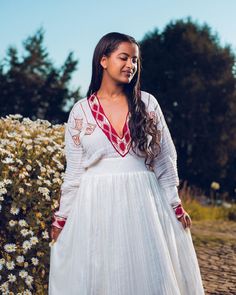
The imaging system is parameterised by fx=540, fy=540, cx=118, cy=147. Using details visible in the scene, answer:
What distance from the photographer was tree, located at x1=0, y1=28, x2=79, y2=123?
86.0 ft

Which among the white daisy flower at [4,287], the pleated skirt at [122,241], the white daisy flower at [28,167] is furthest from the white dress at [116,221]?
the white daisy flower at [28,167]

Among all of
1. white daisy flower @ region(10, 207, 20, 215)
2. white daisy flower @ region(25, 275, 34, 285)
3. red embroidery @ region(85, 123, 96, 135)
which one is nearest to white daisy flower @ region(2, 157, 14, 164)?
white daisy flower @ region(10, 207, 20, 215)

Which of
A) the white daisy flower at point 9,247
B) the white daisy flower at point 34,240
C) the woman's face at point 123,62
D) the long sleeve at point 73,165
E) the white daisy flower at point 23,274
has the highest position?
the woman's face at point 123,62

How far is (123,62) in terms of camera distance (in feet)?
9.41

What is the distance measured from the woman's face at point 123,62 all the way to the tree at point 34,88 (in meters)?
22.7

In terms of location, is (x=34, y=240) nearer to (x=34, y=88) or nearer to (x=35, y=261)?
(x=35, y=261)

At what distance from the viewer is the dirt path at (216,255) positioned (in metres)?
5.70

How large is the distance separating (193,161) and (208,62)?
16.4 ft

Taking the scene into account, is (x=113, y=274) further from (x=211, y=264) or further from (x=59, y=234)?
(x=211, y=264)

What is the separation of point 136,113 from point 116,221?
58cm

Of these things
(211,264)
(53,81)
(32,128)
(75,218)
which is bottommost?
(211,264)

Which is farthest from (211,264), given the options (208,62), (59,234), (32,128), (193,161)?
(208,62)

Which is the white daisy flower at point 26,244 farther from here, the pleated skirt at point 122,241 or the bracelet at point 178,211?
the bracelet at point 178,211

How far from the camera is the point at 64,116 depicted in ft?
86.6
